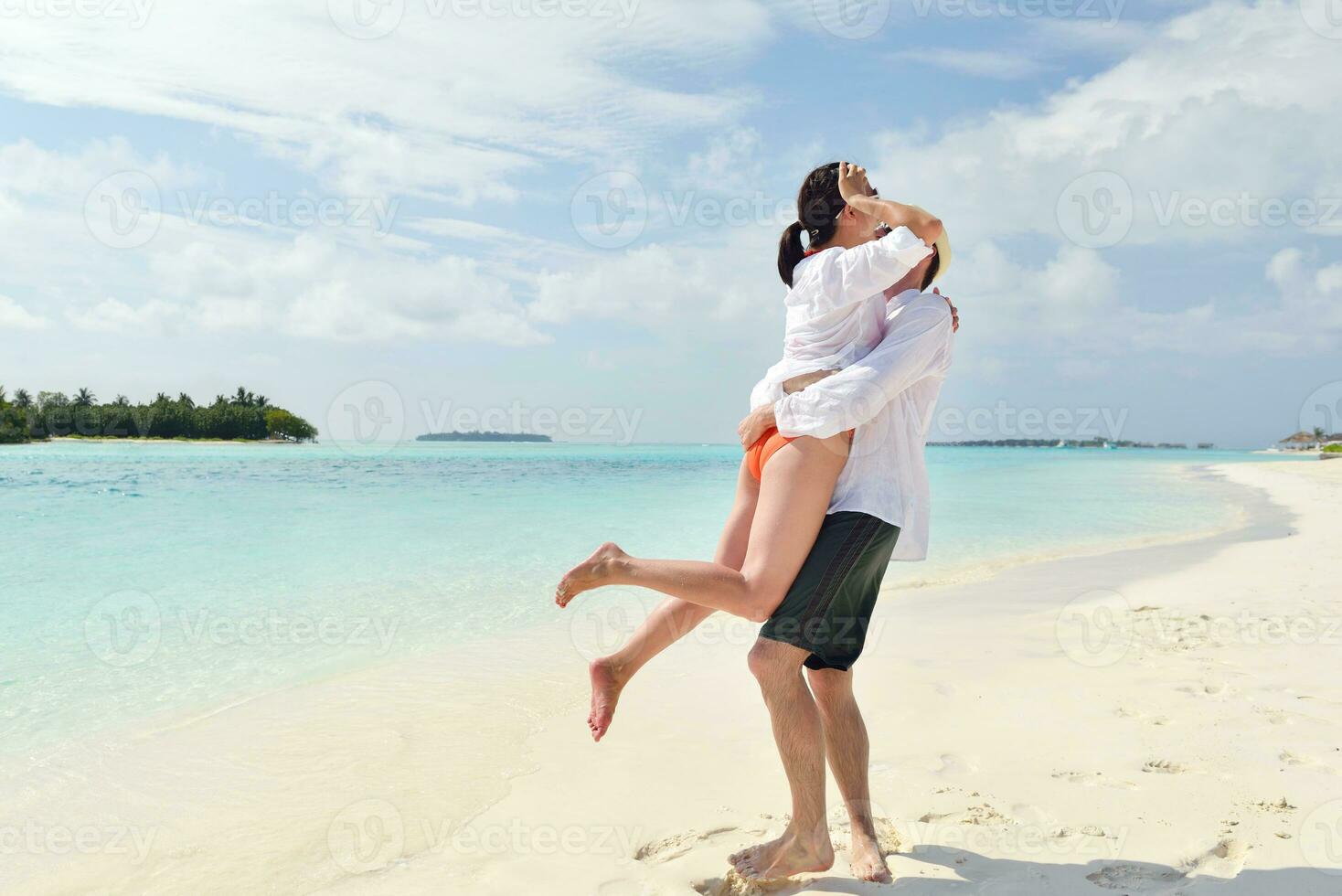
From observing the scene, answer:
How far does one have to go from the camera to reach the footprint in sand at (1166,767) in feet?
10.4

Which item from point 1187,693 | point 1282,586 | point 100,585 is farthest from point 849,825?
point 100,585

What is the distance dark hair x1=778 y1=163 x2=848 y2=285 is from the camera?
2596 millimetres

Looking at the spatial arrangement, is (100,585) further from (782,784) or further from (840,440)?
(840,440)

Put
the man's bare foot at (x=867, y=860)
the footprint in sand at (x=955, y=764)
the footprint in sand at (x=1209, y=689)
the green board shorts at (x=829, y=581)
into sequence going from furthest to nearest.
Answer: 1. the footprint in sand at (x=1209, y=689)
2. the footprint in sand at (x=955, y=764)
3. the man's bare foot at (x=867, y=860)
4. the green board shorts at (x=829, y=581)

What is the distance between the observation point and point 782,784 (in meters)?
3.36

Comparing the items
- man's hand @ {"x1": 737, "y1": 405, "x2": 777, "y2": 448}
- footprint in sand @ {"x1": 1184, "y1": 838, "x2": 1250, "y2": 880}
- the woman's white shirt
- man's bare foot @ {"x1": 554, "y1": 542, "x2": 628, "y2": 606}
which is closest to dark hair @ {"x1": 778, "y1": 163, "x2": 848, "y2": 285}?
the woman's white shirt

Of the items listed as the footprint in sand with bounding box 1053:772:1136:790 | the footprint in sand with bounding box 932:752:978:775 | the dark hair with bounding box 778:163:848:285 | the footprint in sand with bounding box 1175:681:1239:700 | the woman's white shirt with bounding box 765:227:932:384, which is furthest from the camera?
the footprint in sand with bounding box 1175:681:1239:700

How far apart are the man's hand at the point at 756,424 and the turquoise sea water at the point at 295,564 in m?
4.02

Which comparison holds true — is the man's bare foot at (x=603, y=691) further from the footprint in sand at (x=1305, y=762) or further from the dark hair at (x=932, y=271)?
the footprint in sand at (x=1305, y=762)

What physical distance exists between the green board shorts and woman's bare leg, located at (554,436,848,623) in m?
0.03

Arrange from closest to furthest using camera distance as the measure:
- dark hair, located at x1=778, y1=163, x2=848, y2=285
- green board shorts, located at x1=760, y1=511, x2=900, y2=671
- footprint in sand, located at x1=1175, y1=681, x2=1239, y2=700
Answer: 1. green board shorts, located at x1=760, y1=511, x2=900, y2=671
2. dark hair, located at x1=778, y1=163, x2=848, y2=285
3. footprint in sand, located at x1=1175, y1=681, x2=1239, y2=700

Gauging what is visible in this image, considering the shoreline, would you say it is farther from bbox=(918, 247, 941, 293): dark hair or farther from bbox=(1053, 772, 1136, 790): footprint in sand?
bbox=(918, 247, 941, 293): dark hair

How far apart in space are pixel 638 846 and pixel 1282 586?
23.9 feet

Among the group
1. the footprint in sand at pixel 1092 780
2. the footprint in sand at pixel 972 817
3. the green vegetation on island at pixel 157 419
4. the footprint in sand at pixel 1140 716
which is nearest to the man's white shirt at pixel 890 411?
the footprint in sand at pixel 972 817
